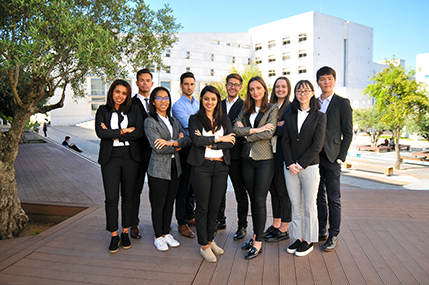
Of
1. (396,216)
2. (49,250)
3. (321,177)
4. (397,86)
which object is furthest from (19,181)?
(397,86)

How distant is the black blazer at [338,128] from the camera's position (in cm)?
339

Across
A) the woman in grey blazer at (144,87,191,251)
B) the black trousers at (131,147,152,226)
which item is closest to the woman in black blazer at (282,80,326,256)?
the woman in grey blazer at (144,87,191,251)

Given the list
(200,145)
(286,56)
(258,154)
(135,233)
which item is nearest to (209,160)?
(200,145)

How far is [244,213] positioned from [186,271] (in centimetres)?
112

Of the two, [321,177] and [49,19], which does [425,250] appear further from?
[49,19]

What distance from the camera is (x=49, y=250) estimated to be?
3422mm

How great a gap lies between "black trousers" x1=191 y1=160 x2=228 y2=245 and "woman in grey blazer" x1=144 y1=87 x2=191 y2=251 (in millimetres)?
360

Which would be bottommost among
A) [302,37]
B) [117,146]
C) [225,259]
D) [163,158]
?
[225,259]

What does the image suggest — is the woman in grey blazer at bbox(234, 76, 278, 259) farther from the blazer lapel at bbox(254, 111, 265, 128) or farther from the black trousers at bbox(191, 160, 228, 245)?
the black trousers at bbox(191, 160, 228, 245)

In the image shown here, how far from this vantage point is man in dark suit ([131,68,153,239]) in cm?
366

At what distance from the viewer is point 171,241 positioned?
11.7 feet

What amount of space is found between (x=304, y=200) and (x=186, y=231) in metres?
1.57

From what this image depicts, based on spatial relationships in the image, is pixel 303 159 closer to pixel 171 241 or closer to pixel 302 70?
pixel 171 241

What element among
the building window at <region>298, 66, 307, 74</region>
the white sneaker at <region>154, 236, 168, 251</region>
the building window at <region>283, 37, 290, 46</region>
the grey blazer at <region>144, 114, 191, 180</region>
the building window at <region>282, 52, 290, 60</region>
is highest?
the building window at <region>283, 37, 290, 46</region>
